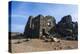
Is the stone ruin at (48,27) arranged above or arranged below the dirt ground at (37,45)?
above

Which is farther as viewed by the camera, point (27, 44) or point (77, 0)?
point (77, 0)

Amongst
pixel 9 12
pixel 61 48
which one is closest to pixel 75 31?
pixel 61 48

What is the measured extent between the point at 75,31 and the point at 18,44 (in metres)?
0.76

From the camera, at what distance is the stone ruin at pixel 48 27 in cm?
205

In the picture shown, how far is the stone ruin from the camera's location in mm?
2049

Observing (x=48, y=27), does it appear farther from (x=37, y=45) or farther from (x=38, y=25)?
(x=37, y=45)

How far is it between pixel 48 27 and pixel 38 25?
0.13m

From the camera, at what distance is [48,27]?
2.12m

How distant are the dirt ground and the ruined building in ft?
0.27

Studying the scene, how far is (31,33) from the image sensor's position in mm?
2051

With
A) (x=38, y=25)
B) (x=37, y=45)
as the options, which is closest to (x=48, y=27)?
(x=38, y=25)

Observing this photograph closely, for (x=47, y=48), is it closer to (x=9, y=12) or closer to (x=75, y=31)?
(x=75, y=31)

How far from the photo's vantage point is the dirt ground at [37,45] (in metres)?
1.97

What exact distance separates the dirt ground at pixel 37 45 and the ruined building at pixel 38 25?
0.27 ft
